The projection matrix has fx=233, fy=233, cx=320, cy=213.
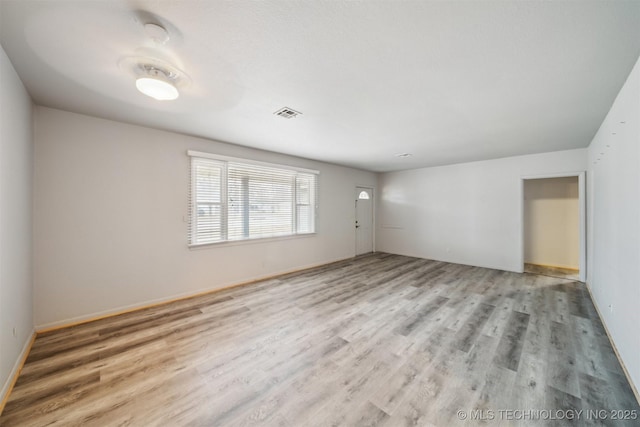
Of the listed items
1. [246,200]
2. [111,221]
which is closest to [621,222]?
[246,200]

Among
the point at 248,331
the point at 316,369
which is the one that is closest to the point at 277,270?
the point at 248,331

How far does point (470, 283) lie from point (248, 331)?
13.2 ft

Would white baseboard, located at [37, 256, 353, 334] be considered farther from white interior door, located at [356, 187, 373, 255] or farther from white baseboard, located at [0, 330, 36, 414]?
white interior door, located at [356, 187, 373, 255]

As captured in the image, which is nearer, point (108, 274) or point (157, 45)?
point (157, 45)

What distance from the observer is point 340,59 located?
179 cm

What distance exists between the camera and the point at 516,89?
2.23 m

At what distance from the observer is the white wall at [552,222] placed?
5.27 meters

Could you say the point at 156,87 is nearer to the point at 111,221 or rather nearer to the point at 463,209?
the point at 111,221

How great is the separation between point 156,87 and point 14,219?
66.8 inches

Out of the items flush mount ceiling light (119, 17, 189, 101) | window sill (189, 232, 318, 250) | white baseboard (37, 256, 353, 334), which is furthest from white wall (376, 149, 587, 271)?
flush mount ceiling light (119, 17, 189, 101)

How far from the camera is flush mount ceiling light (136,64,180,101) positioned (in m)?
1.89

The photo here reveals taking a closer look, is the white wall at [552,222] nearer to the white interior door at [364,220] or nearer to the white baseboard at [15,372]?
the white interior door at [364,220]

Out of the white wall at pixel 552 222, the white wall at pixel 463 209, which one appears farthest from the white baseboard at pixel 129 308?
the white wall at pixel 552 222

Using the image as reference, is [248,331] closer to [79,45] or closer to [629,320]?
[79,45]
